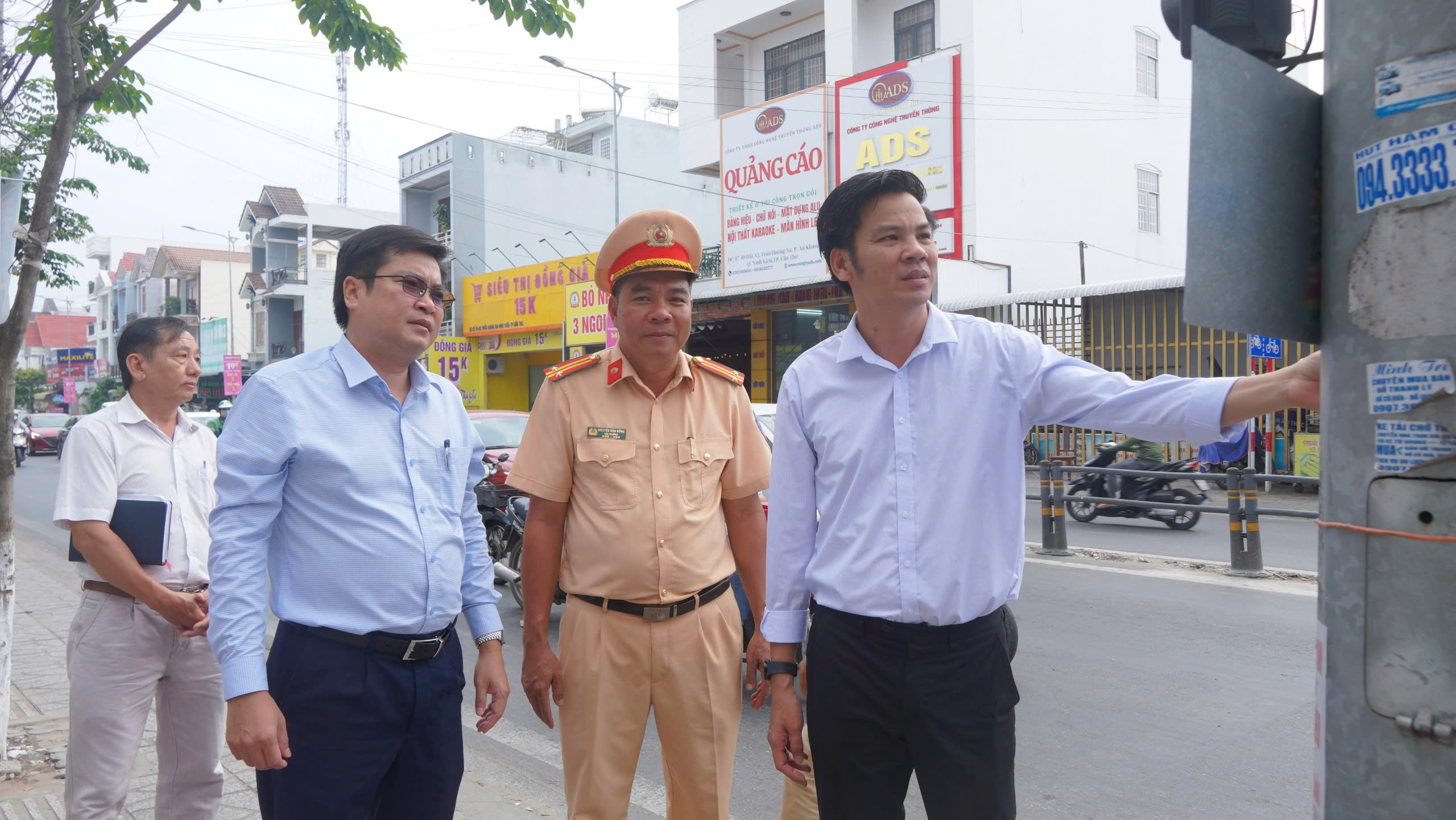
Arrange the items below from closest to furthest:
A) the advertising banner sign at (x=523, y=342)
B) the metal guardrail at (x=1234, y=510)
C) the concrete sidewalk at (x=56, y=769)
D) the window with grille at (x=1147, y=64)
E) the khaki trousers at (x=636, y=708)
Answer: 1. the khaki trousers at (x=636, y=708)
2. the concrete sidewalk at (x=56, y=769)
3. the metal guardrail at (x=1234, y=510)
4. the window with grille at (x=1147, y=64)
5. the advertising banner sign at (x=523, y=342)

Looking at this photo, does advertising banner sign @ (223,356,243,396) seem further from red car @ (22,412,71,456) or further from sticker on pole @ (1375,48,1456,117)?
sticker on pole @ (1375,48,1456,117)

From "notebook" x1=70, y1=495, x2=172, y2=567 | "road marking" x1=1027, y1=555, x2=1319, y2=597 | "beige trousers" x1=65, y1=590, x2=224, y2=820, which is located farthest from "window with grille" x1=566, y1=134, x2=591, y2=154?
"beige trousers" x1=65, y1=590, x2=224, y2=820

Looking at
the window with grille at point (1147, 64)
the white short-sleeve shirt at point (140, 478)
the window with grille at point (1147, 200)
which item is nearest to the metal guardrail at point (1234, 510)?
the white short-sleeve shirt at point (140, 478)

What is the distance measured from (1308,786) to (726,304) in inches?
750

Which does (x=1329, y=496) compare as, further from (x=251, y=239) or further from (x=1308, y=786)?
(x=251, y=239)

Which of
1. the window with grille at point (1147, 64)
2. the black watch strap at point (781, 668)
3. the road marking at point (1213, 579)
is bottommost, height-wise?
the road marking at point (1213, 579)

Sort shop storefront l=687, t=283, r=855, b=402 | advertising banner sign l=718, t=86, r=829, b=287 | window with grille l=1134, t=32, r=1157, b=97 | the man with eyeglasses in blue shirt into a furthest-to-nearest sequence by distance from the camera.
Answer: window with grille l=1134, t=32, r=1157, b=97, shop storefront l=687, t=283, r=855, b=402, advertising banner sign l=718, t=86, r=829, b=287, the man with eyeglasses in blue shirt

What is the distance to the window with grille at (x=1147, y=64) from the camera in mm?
21578

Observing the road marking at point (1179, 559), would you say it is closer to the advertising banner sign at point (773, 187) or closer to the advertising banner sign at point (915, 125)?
the advertising banner sign at point (915, 125)

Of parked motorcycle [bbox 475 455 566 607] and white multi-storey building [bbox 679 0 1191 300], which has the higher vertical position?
white multi-storey building [bbox 679 0 1191 300]

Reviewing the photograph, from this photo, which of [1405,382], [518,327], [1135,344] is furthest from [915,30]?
[1405,382]

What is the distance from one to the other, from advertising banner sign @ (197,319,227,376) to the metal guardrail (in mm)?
45059

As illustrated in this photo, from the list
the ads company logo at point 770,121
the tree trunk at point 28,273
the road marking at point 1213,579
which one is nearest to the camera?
the tree trunk at point 28,273

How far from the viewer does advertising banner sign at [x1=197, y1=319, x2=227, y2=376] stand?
46750 mm
